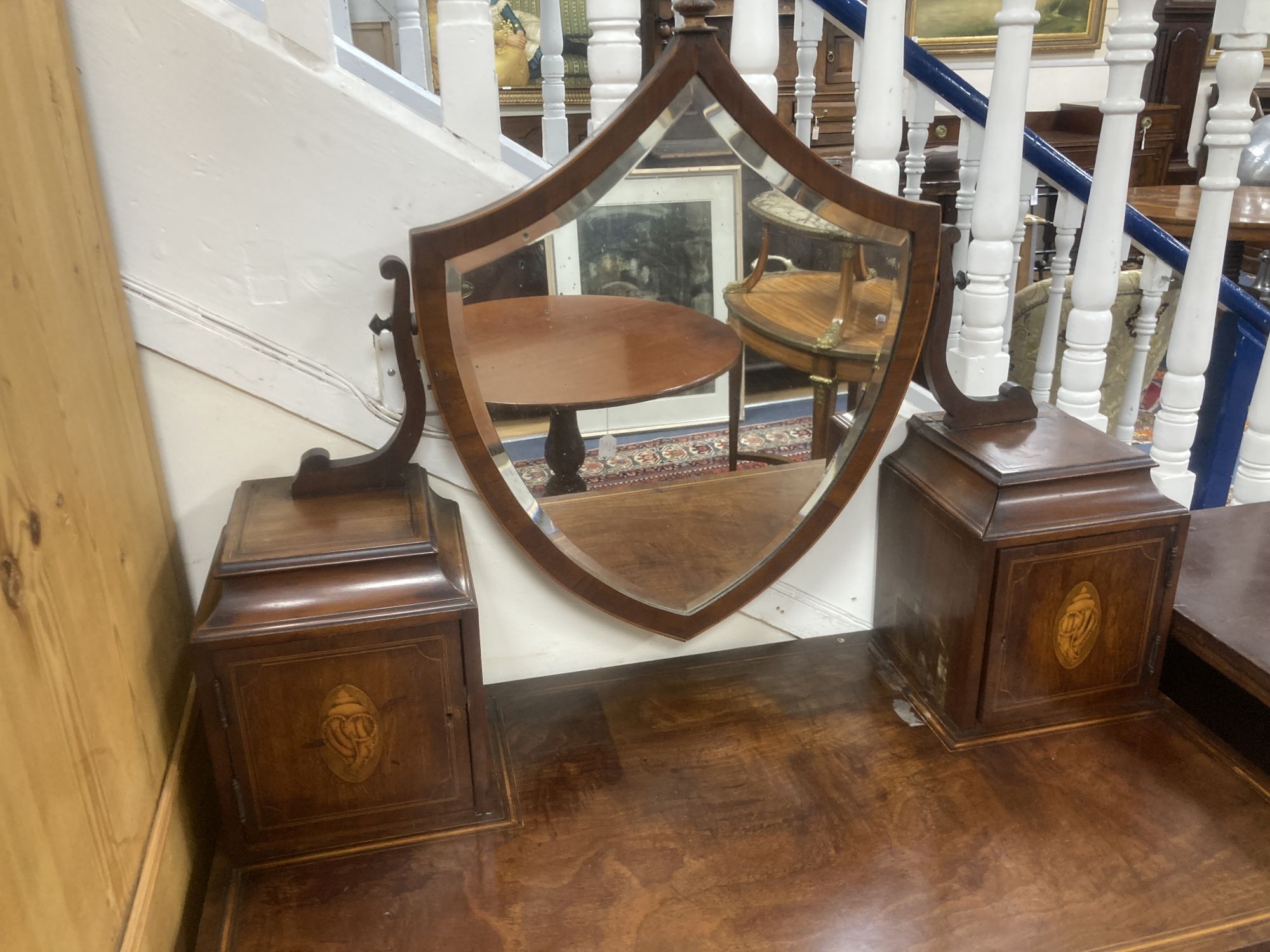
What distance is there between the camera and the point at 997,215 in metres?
0.96

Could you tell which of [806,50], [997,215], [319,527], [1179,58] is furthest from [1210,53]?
[319,527]

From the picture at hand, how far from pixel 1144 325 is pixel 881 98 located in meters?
1.16

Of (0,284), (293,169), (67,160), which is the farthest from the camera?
(293,169)

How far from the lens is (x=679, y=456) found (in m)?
0.91

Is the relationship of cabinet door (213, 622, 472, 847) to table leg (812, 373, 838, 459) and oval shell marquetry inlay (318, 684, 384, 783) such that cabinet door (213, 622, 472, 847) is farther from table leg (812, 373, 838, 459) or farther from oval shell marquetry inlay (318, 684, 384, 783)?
table leg (812, 373, 838, 459)

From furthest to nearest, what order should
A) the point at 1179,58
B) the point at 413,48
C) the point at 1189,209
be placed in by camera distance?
the point at 1179,58, the point at 1189,209, the point at 413,48

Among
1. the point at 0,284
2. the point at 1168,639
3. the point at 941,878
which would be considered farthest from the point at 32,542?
the point at 1168,639

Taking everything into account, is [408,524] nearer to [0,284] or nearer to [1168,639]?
[0,284]

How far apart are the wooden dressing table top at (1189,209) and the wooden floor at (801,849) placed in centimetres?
221

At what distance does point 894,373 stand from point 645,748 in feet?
1.35

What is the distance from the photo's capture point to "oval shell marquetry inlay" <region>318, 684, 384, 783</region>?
75 centimetres

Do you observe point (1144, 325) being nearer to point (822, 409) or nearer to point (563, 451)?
point (822, 409)

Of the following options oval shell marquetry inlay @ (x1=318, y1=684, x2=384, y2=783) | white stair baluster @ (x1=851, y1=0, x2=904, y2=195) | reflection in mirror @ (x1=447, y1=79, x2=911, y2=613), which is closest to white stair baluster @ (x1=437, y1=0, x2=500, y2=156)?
reflection in mirror @ (x1=447, y1=79, x2=911, y2=613)

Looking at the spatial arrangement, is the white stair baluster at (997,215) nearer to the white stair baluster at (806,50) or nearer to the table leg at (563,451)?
the table leg at (563,451)
